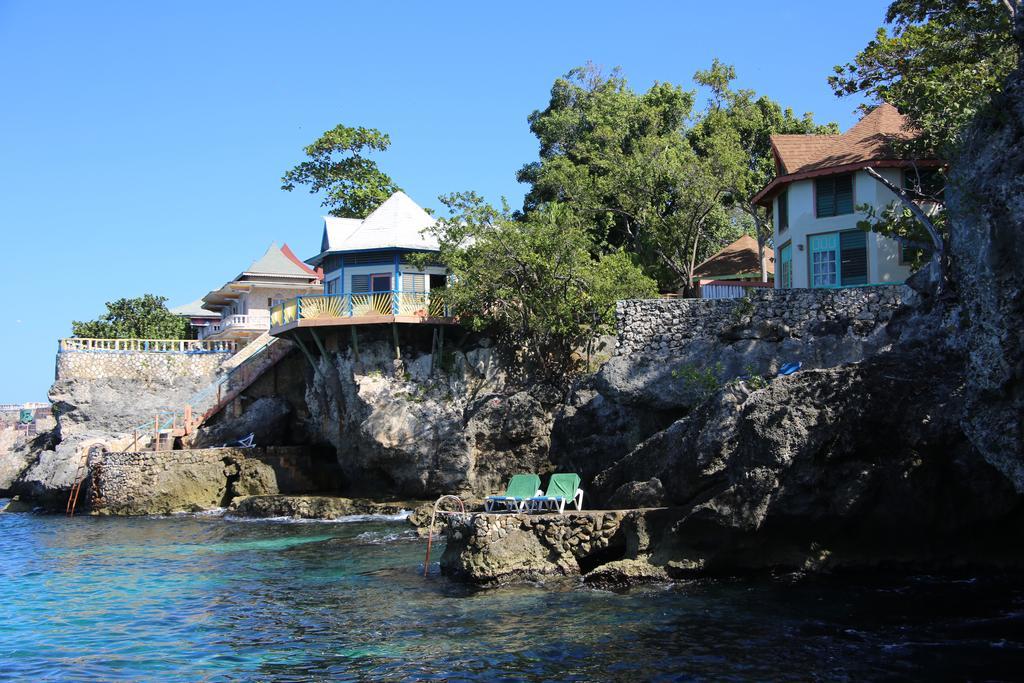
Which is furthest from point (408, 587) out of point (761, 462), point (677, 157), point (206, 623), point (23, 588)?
point (677, 157)

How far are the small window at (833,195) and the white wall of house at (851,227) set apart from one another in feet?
0.46

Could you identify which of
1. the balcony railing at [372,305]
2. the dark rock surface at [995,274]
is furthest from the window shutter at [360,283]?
the dark rock surface at [995,274]

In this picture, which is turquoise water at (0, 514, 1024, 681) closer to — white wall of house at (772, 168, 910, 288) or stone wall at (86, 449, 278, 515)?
white wall of house at (772, 168, 910, 288)

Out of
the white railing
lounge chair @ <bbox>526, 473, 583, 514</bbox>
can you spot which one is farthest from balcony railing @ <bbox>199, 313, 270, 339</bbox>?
lounge chair @ <bbox>526, 473, 583, 514</bbox>

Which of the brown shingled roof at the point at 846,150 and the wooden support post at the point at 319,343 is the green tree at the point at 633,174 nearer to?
the brown shingled roof at the point at 846,150

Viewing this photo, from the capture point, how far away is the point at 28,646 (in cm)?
1533

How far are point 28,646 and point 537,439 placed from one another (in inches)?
732

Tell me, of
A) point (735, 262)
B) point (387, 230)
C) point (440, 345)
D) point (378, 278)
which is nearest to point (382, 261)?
point (378, 278)

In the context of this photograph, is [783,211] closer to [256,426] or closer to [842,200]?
[842,200]

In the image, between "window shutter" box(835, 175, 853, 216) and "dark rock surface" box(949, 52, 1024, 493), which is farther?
"window shutter" box(835, 175, 853, 216)

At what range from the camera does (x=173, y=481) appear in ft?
119

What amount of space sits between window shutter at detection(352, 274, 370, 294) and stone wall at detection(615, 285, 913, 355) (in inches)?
528

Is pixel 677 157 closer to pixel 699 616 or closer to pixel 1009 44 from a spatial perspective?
pixel 1009 44

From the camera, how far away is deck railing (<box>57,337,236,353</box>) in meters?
43.8
